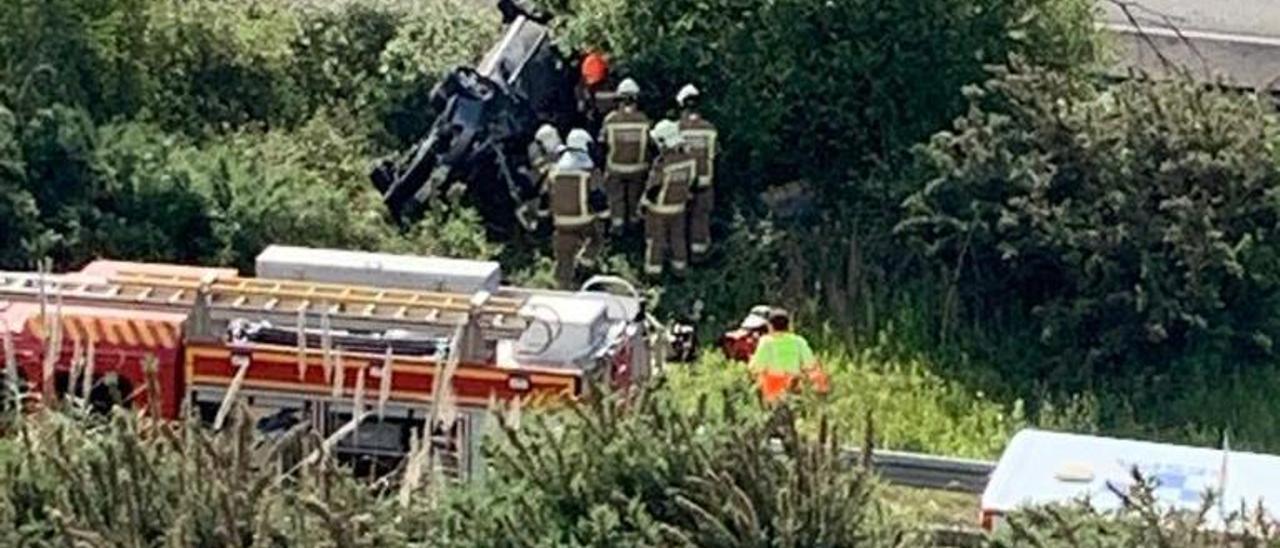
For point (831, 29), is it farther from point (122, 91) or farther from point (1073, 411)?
point (122, 91)

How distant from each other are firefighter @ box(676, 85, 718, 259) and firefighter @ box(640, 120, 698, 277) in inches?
2.0

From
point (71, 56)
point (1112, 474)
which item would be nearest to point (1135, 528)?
point (1112, 474)

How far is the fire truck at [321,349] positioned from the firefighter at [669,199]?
2.98 metres

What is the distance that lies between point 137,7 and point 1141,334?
6.71 metres

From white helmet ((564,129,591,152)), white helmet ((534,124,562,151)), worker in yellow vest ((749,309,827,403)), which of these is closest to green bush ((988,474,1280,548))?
worker in yellow vest ((749,309,827,403))

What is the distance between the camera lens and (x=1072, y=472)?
557 inches

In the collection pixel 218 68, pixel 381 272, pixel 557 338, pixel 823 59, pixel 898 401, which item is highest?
pixel 823 59

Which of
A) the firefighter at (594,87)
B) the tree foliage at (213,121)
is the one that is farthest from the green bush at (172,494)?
the firefighter at (594,87)

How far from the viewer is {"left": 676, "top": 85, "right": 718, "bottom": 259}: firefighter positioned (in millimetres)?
19219

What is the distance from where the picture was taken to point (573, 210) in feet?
62.6

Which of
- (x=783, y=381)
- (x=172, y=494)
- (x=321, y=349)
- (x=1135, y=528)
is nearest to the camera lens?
(x=1135, y=528)

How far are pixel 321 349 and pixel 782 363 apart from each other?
251 centimetres

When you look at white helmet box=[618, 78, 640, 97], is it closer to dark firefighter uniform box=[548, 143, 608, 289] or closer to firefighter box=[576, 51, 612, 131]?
firefighter box=[576, 51, 612, 131]

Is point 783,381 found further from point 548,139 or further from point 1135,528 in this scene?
point 1135,528
